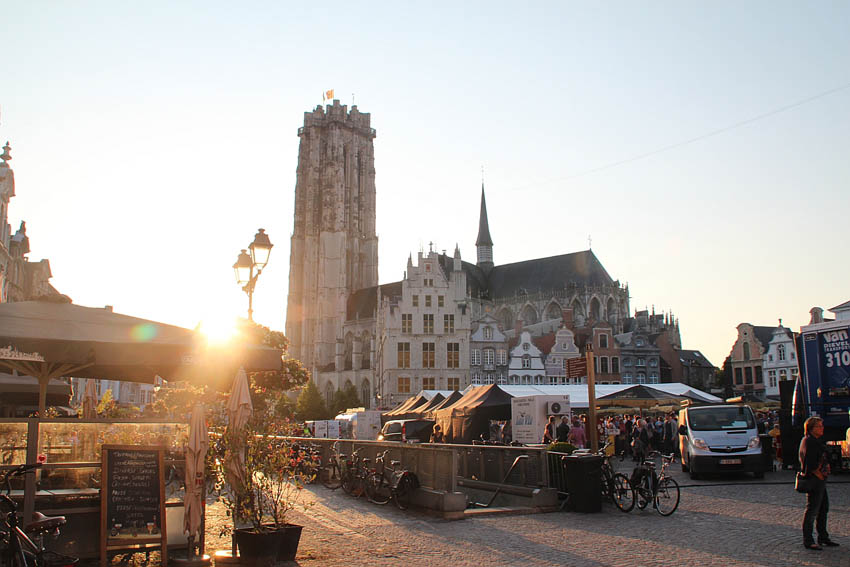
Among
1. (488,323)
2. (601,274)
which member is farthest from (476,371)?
(601,274)

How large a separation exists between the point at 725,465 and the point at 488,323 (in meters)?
46.5

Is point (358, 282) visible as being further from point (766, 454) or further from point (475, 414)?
point (766, 454)

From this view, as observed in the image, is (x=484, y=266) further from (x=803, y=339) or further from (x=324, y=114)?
(x=803, y=339)

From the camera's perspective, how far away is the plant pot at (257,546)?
8391 mm

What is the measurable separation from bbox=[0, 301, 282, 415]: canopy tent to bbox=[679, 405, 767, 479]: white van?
13191mm

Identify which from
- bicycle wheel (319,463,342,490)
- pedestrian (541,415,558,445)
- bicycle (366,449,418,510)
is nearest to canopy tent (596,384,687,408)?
pedestrian (541,415,558,445)

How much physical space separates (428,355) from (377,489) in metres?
46.4

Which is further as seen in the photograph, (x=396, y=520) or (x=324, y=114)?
(x=324, y=114)

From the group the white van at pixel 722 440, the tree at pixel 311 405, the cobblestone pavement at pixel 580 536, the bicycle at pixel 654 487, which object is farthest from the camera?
the tree at pixel 311 405

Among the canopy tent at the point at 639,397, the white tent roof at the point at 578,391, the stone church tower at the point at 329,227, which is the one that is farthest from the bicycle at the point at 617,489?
the stone church tower at the point at 329,227

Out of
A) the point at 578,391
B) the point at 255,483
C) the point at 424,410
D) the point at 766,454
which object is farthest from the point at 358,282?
the point at 255,483

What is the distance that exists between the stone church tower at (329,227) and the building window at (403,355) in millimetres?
29051

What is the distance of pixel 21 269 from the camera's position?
4153 centimetres

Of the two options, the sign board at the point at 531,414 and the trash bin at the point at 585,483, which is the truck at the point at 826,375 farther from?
the trash bin at the point at 585,483
